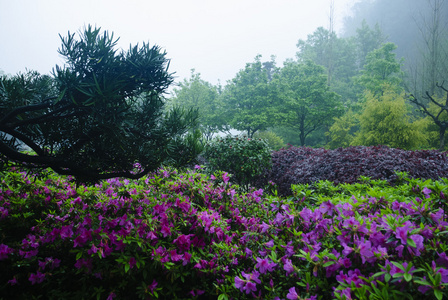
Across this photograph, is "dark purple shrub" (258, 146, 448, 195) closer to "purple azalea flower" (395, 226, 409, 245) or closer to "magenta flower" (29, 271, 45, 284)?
"purple azalea flower" (395, 226, 409, 245)

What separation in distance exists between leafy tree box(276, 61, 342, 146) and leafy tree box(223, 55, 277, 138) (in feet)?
3.94

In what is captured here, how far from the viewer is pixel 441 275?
106 centimetres

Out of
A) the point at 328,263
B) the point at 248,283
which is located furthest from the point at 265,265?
the point at 328,263

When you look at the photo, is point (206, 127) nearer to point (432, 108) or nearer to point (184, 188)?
point (432, 108)

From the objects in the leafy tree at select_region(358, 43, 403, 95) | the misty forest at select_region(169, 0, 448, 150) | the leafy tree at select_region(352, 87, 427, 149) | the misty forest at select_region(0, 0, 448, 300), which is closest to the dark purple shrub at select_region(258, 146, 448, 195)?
the misty forest at select_region(0, 0, 448, 300)

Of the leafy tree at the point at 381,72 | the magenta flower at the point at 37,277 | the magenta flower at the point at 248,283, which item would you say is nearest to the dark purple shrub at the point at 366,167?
the magenta flower at the point at 248,283

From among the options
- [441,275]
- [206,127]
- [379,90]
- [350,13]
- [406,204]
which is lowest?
[441,275]

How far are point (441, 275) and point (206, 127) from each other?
2586 centimetres

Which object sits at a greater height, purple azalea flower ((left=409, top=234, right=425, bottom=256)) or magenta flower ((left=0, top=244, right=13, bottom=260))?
purple azalea flower ((left=409, top=234, right=425, bottom=256))

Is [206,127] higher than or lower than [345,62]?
lower

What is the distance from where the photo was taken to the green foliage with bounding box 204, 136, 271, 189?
23.4 feet

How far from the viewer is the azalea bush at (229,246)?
1.26m

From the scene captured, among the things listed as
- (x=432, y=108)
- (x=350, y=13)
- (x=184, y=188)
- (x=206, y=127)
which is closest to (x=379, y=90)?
(x=432, y=108)

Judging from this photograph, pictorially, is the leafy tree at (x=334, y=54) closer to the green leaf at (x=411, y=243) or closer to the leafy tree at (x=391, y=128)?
the leafy tree at (x=391, y=128)
